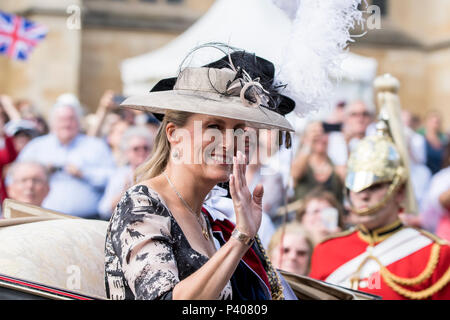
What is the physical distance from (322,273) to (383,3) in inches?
596

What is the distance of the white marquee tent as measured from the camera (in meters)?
3.77

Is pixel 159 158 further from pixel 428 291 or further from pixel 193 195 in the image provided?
pixel 428 291

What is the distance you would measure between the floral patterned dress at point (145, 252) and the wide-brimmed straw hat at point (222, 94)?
287mm

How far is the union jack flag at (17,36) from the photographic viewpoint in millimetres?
9016

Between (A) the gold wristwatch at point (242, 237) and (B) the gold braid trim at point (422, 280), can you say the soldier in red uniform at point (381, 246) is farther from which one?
(A) the gold wristwatch at point (242, 237)

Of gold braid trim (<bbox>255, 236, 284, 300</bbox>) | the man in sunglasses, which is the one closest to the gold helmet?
gold braid trim (<bbox>255, 236, 284, 300</bbox>)

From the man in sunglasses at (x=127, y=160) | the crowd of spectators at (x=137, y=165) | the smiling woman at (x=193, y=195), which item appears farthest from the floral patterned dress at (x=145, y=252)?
the man in sunglasses at (x=127, y=160)

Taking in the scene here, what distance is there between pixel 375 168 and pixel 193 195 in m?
2.16

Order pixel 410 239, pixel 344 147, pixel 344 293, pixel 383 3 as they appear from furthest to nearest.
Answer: pixel 383 3 → pixel 344 147 → pixel 410 239 → pixel 344 293

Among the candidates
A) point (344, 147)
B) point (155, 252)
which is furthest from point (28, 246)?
point (344, 147)

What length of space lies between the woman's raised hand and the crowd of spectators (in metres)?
2.57

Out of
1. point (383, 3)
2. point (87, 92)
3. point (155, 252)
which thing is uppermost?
point (383, 3)
